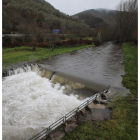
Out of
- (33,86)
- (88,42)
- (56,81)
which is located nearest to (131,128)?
(56,81)

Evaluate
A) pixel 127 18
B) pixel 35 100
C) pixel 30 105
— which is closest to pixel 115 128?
pixel 30 105

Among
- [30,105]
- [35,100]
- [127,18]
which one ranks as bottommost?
[30,105]

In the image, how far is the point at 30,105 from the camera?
8664mm

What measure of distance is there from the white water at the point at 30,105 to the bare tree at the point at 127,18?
162ft

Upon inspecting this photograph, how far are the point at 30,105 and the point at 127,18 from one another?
5379 cm

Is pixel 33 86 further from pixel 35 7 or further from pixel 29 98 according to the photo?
pixel 35 7

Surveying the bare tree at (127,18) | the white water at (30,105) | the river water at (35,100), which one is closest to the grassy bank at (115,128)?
the river water at (35,100)

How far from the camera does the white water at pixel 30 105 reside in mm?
6395

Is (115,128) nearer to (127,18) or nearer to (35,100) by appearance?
(35,100)

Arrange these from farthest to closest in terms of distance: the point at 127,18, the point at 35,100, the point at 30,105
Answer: the point at 127,18 → the point at 35,100 → the point at 30,105

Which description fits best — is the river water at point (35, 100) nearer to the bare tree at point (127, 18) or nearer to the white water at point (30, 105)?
the white water at point (30, 105)

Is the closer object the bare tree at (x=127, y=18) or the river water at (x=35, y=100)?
the river water at (x=35, y=100)

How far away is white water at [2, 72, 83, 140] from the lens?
6.39 meters

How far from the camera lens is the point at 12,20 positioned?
3850 centimetres
